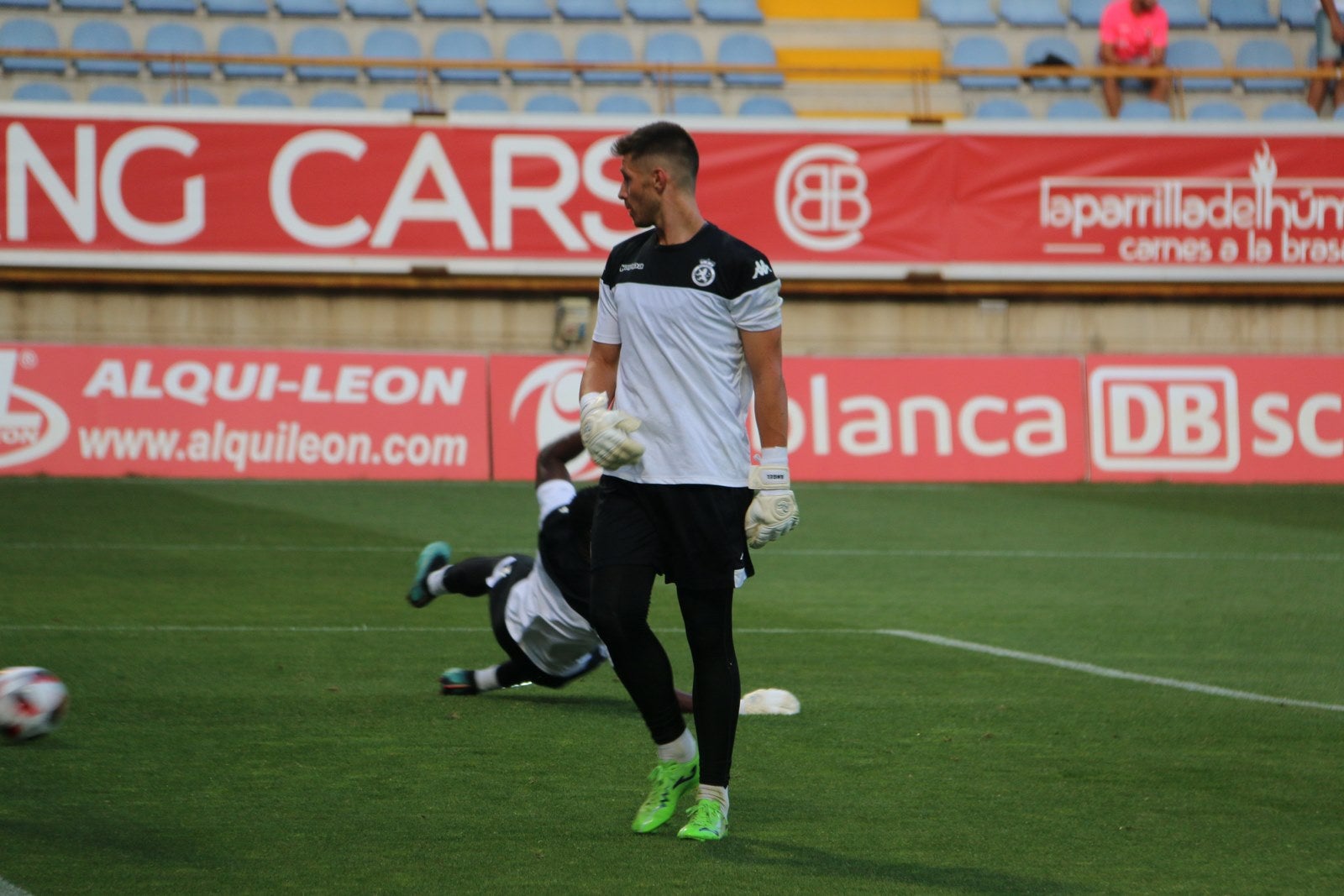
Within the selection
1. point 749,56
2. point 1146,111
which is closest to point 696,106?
point 749,56

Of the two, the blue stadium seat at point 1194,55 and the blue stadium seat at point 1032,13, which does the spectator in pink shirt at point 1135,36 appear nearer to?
the blue stadium seat at point 1194,55

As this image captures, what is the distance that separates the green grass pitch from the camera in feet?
14.8

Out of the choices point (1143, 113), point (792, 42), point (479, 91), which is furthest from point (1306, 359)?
point (479, 91)

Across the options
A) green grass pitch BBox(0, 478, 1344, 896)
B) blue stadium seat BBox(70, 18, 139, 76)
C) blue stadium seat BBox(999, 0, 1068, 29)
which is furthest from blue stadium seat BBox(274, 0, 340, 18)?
green grass pitch BBox(0, 478, 1344, 896)

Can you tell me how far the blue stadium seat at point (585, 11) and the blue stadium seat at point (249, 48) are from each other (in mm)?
3575

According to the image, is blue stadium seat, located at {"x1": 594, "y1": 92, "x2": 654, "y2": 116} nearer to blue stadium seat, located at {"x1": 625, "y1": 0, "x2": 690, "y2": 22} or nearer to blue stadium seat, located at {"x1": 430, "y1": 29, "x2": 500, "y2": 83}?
blue stadium seat, located at {"x1": 430, "y1": 29, "x2": 500, "y2": 83}

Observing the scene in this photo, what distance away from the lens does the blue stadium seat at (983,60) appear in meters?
20.7

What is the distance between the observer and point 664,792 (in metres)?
4.90

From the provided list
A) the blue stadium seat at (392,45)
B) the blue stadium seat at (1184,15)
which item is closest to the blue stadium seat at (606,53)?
the blue stadium seat at (392,45)

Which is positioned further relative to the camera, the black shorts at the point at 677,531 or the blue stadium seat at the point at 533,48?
the blue stadium seat at the point at 533,48

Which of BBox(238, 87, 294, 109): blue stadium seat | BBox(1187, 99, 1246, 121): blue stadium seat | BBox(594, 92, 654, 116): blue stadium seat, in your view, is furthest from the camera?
BBox(1187, 99, 1246, 121): blue stadium seat

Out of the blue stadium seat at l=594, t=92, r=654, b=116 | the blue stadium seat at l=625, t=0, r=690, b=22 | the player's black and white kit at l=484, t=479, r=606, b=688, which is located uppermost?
the blue stadium seat at l=625, t=0, r=690, b=22

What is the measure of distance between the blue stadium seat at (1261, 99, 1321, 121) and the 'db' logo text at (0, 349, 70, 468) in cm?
1398

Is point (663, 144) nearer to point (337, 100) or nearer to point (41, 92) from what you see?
point (337, 100)
